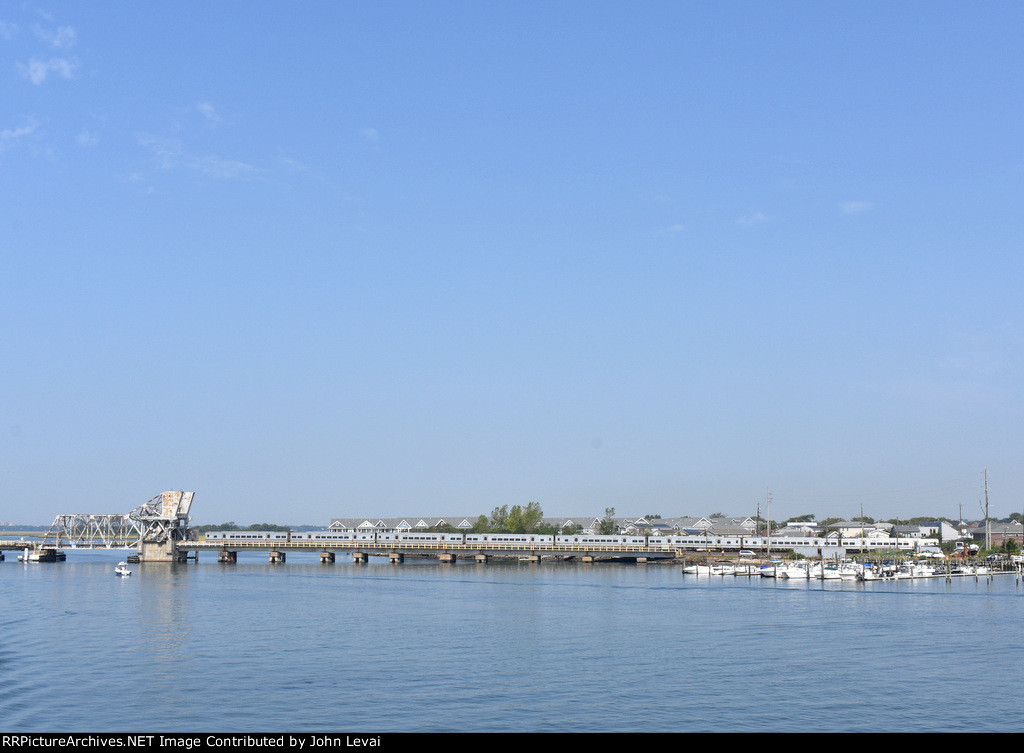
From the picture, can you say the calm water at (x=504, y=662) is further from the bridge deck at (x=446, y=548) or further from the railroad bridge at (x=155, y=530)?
the bridge deck at (x=446, y=548)

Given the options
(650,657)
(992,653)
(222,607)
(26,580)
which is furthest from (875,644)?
(26,580)

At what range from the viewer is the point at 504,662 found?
44.8 meters

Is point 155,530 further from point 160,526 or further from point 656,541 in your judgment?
point 656,541

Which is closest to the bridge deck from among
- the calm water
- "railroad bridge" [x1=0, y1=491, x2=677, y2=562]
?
"railroad bridge" [x1=0, y1=491, x2=677, y2=562]

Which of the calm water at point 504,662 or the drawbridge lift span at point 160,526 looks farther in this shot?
the drawbridge lift span at point 160,526

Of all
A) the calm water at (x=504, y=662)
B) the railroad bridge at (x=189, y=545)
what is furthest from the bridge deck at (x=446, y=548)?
the calm water at (x=504, y=662)

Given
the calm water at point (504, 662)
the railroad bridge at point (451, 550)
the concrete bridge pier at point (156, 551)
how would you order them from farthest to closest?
1. the railroad bridge at point (451, 550)
2. the concrete bridge pier at point (156, 551)
3. the calm water at point (504, 662)

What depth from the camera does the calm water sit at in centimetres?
3259

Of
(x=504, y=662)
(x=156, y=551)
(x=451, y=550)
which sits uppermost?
(x=504, y=662)

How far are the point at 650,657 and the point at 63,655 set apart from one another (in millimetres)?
30022

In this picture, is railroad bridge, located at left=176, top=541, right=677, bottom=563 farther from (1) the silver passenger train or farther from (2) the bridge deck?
(1) the silver passenger train

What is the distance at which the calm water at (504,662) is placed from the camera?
107 feet

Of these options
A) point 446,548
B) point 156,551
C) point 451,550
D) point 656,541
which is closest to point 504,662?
point 156,551
